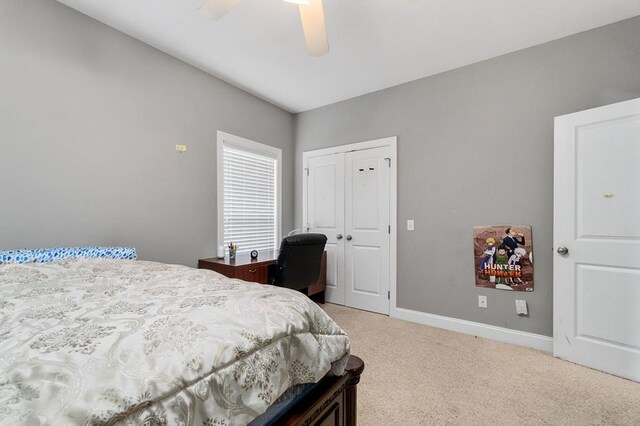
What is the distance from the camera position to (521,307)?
2.49 metres

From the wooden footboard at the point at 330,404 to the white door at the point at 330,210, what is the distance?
2550mm

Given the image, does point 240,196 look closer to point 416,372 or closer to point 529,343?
point 416,372

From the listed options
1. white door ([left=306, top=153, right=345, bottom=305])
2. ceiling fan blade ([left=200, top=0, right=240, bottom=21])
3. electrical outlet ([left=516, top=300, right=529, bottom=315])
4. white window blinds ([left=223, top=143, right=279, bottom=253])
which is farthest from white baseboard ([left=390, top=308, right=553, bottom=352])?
ceiling fan blade ([left=200, top=0, right=240, bottom=21])

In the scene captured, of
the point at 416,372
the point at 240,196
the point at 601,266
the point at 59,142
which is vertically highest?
the point at 59,142

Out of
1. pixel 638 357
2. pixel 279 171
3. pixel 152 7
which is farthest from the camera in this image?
pixel 279 171

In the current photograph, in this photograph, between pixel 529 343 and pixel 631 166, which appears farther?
pixel 529 343

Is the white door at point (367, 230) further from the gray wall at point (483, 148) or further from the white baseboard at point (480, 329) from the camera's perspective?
the white baseboard at point (480, 329)

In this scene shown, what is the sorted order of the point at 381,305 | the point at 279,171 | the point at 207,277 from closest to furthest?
the point at 207,277
the point at 381,305
the point at 279,171

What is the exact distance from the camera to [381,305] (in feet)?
10.8

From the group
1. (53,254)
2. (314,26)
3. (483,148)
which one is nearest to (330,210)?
(483,148)

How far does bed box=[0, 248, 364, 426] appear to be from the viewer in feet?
1.54

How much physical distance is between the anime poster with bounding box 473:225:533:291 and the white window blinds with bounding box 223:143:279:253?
2456mm

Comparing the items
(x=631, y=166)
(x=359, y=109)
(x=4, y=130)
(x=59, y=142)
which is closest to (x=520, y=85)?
(x=631, y=166)

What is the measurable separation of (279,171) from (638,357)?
3.73 m
